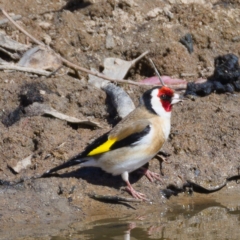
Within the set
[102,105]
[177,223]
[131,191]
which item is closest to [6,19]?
[102,105]

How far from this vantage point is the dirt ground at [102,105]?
8273mm

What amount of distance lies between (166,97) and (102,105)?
1.10m

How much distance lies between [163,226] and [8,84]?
2.96 meters

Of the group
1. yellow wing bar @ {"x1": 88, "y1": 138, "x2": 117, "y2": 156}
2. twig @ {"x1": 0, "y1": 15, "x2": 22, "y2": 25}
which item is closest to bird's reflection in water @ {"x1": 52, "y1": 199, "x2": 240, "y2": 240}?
yellow wing bar @ {"x1": 88, "y1": 138, "x2": 117, "y2": 156}

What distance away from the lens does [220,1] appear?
11.5m

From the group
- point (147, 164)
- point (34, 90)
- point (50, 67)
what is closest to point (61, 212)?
point (147, 164)

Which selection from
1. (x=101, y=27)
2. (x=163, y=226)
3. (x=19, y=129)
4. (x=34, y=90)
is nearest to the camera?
(x=163, y=226)

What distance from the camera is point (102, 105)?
970cm

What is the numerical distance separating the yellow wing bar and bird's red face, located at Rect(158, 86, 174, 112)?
76 centimetres

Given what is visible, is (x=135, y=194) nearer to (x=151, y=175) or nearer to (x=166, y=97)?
(x=151, y=175)

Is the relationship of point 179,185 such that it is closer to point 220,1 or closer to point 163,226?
point 163,226

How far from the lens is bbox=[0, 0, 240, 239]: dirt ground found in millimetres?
8273

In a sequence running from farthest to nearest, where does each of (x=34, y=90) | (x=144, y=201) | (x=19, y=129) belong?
(x=34, y=90)
(x=19, y=129)
(x=144, y=201)

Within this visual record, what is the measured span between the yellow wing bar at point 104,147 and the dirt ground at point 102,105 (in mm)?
393
